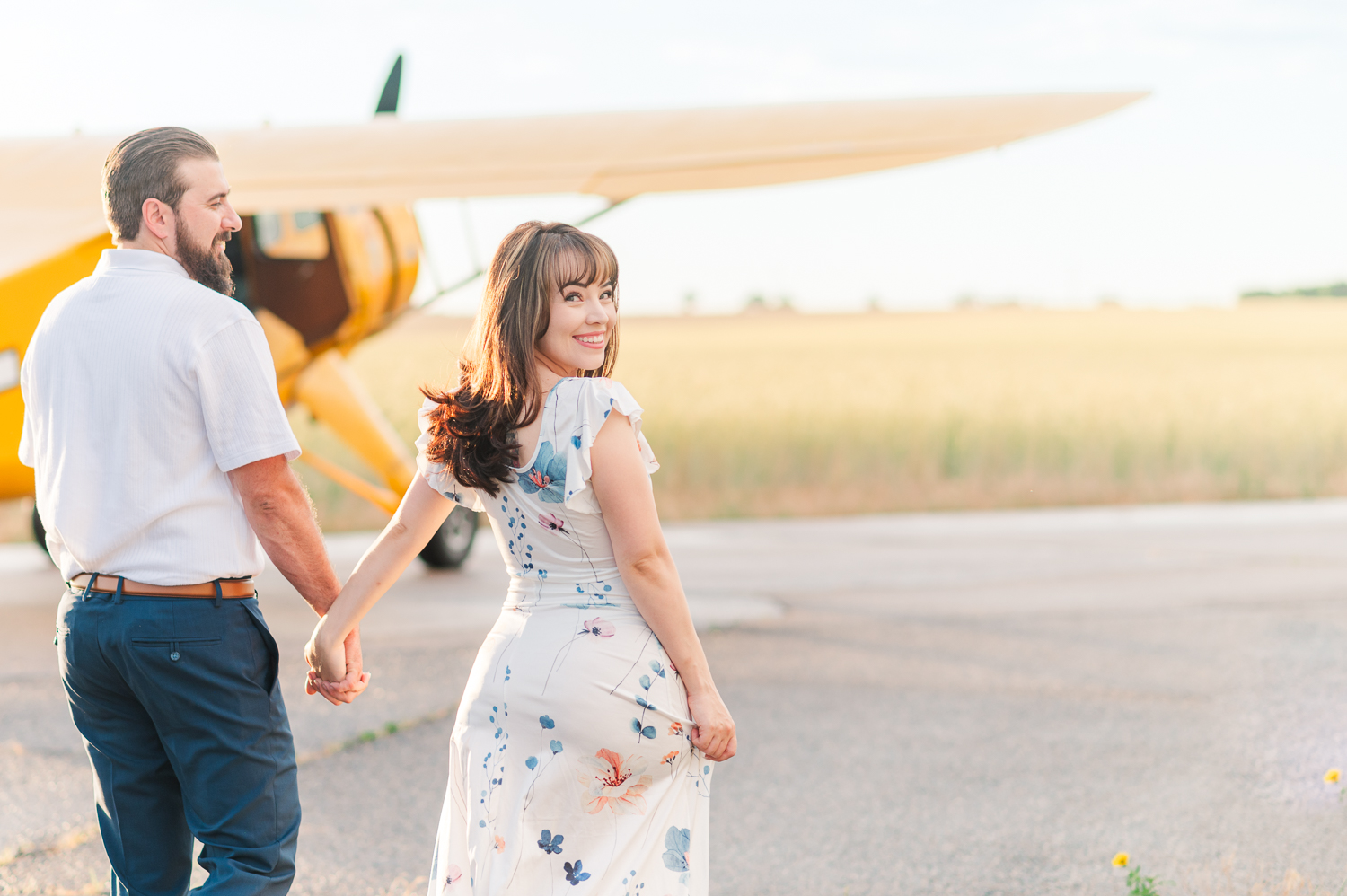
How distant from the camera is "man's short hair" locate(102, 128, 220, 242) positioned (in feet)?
6.85

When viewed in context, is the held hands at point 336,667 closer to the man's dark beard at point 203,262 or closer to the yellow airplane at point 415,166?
the man's dark beard at point 203,262

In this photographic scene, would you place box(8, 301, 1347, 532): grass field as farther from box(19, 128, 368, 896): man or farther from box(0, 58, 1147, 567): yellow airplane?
box(19, 128, 368, 896): man

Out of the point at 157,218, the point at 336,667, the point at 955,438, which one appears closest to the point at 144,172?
the point at 157,218

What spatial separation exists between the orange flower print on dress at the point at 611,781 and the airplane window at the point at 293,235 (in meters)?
7.00

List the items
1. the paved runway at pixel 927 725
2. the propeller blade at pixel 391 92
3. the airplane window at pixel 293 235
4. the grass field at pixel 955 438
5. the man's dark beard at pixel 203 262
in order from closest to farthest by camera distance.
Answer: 1. the man's dark beard at pixel 203 262
2. the paved runway at pixel 927 725
3. the airplane window at pixel 293 235
4. the propeller blade at pixel 391 92
5. the grass field at pixel 955 438

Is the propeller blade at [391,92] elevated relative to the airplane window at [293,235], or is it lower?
elevated

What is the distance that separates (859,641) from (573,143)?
331 centimetres

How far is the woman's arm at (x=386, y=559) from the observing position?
225 centimetres

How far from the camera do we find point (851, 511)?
12625 mm

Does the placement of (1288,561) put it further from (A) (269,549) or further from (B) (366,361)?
(B) (366,361)

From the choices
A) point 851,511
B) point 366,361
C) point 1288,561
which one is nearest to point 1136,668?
point 1288,561

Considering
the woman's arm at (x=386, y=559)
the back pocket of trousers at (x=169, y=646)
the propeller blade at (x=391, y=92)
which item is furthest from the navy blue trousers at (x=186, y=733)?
the propeller blade at (x=391, y=92)

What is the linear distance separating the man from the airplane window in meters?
6.45

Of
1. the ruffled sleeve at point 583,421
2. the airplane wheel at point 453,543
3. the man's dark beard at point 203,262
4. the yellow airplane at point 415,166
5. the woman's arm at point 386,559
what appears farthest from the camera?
the airplane wheel at point 453,543
